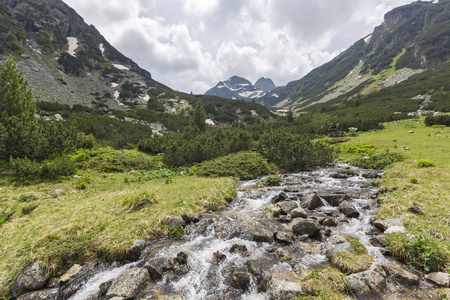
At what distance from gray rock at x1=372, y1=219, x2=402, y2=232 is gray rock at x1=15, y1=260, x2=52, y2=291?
13.0 metres

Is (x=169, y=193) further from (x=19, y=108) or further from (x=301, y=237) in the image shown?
(x=19, y=108)

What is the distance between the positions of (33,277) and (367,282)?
34.5ft

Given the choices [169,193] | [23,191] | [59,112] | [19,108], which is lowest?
[169,193]

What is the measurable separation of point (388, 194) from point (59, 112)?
205 ft

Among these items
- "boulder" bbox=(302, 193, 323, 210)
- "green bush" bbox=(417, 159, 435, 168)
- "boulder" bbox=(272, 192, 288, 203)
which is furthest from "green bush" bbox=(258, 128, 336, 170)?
"boulder" bbox=(302, 193, 323, 210)

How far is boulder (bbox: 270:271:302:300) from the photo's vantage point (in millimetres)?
5113

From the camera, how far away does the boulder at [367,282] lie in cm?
504

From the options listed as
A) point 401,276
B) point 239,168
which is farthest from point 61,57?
point 401,276

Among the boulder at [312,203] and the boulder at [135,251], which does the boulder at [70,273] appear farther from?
the boulder at [312,203]

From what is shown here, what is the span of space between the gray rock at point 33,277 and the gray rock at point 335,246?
9940mm

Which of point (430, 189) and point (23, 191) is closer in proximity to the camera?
point (430, 189)

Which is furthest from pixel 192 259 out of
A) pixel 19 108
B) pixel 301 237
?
pixel 19 108

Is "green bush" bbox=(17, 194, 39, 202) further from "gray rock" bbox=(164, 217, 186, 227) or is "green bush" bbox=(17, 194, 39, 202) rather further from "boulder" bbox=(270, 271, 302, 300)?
"boulder" bbox=(270, 271, 302, 300)

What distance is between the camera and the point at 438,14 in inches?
6216
